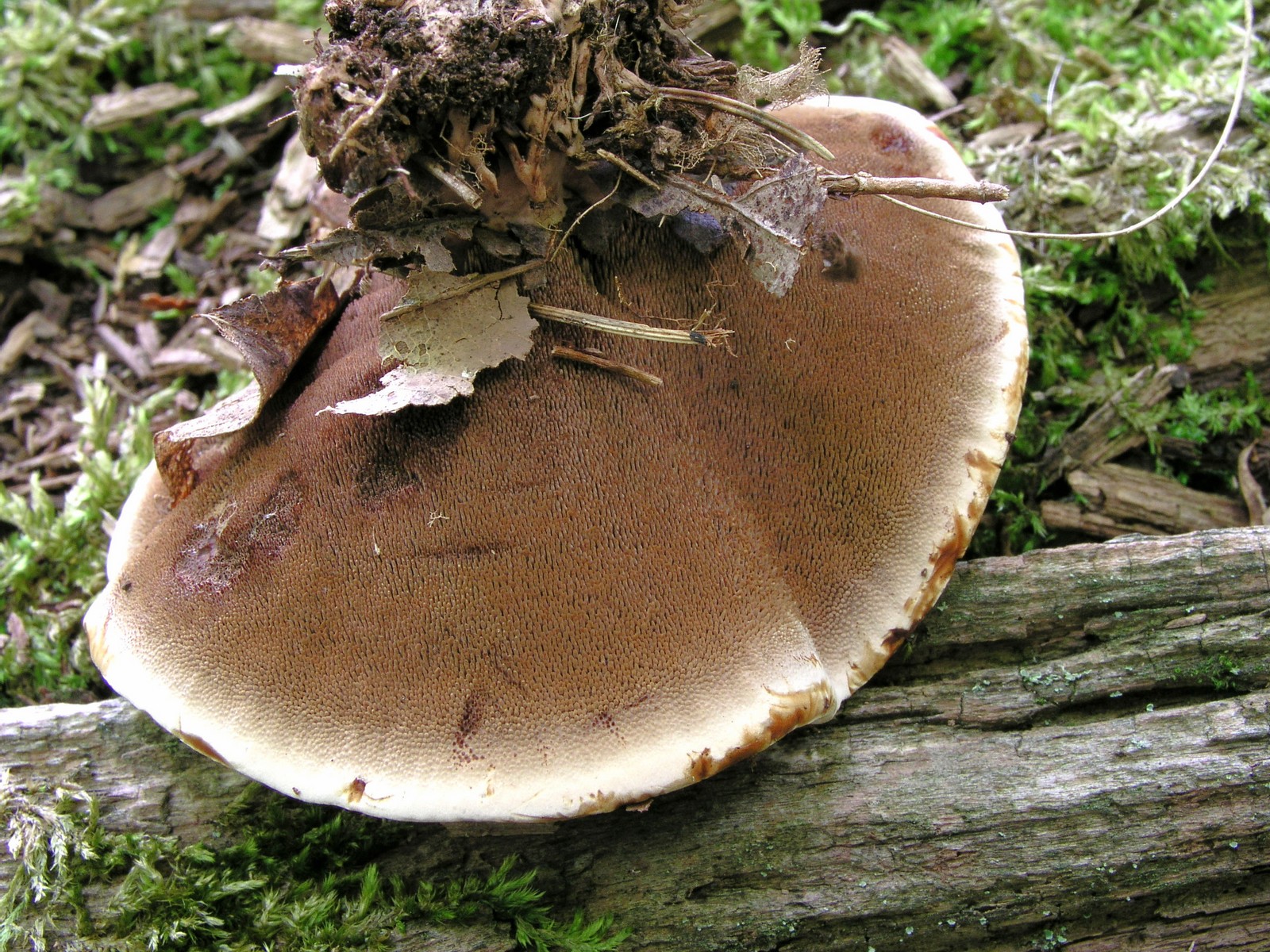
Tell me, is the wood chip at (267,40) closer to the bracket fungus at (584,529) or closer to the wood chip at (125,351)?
the wood chip at (125,351)

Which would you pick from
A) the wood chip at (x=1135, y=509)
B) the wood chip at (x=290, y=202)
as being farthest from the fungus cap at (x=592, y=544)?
the wood chip at (x=290, y=202)

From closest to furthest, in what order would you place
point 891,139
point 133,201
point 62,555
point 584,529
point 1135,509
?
point 584,529 < point 891,139 < point 1135,509 < point 62,555 < point 133,201

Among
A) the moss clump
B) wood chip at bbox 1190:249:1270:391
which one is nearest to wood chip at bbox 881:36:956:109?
the moss clump

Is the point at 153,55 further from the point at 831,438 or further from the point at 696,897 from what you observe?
the point at 696,897

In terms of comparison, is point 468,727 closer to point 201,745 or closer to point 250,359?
point 201,745

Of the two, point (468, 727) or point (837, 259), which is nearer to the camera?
point (468, 727)

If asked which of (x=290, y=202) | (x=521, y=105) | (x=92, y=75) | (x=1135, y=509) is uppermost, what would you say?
(x=521, y=105)

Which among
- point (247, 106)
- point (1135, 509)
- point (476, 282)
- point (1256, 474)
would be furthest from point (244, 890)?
point (247, 106)
